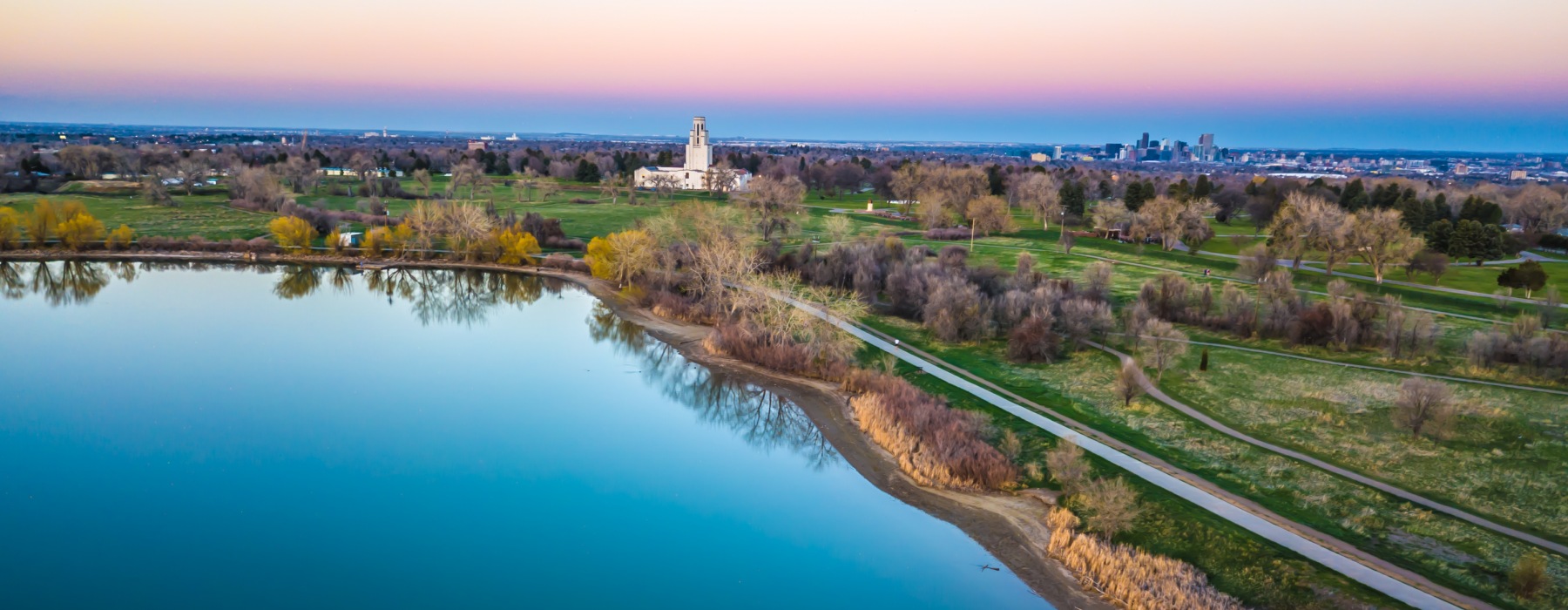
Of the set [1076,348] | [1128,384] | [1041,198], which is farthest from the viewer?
[1041,198]

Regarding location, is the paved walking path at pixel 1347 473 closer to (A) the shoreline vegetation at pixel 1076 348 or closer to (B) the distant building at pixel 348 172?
(A) the shoreline vegetation at pixel 1076 348

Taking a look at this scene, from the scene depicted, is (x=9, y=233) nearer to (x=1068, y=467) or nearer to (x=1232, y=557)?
(x=1068, y=467)

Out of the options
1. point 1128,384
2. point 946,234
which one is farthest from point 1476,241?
point 1128,384

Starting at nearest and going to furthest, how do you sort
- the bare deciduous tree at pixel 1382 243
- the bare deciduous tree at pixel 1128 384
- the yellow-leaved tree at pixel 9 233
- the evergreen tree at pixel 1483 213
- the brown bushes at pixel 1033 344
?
the bare deciduous tree at pixel 1128 384 → the brown bushes at pixel 1033 344 → the bare deciduous tree at pixel 1382 243 → the yellow-leaved tree at pixel 9 233 → the evergreen tree at pixel 1483 213

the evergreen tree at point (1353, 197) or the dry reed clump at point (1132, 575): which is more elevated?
the evergreen tree at point (1353, 197)

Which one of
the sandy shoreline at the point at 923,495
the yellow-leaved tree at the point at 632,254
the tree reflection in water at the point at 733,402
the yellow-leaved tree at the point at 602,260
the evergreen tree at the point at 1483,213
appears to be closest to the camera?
the sandy shoreline at the point at 923,495

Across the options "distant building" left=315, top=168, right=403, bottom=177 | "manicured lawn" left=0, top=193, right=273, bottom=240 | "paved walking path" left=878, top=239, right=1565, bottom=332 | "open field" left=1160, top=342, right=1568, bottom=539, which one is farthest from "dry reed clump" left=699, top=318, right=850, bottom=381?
"distant building" left=315, top=168, right=403, bottom=177

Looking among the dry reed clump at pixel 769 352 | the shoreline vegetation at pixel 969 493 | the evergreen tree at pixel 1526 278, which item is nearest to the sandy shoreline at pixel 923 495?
the shoreline vegetation at pixel 969 493
